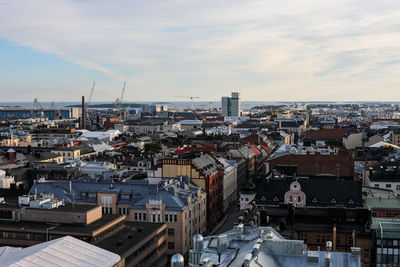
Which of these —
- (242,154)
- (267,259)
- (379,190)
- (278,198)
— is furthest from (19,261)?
(242,154)

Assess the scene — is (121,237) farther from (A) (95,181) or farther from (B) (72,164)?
(B) (72,164)

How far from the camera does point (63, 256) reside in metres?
39.9

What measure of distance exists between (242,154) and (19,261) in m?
85.5

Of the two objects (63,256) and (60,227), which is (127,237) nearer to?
(60,227)

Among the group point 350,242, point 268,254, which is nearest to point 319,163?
point 350,242

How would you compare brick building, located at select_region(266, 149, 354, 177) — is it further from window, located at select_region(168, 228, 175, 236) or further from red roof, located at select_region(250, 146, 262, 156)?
window, located at select_region(168, 228, 175, 236)

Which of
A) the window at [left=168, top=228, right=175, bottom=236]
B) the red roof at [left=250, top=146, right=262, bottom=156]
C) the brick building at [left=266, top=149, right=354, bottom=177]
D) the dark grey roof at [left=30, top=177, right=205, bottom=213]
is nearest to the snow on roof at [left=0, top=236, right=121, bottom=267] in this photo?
the window at [left=168, top=228, right=175, bottom=236]

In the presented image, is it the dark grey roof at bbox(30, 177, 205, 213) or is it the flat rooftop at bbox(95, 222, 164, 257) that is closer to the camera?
the flat rooftop at bbox(95, 222, 164, 257)

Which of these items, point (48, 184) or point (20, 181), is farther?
point (20, 181)

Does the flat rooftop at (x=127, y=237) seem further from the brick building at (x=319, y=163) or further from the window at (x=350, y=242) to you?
the brick building at (x=319, y=163)

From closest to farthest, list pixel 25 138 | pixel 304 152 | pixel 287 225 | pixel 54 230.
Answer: pixel 54 230 < pixel 287 225 < pixel 304 152 < pixel 25 138

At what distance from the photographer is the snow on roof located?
37781mm

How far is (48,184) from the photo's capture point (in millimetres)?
74250

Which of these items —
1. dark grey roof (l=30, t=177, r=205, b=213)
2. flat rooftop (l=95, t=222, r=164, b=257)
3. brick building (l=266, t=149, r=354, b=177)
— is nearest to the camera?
flat rooftop (l=95, t=222, r=164, b=257)
